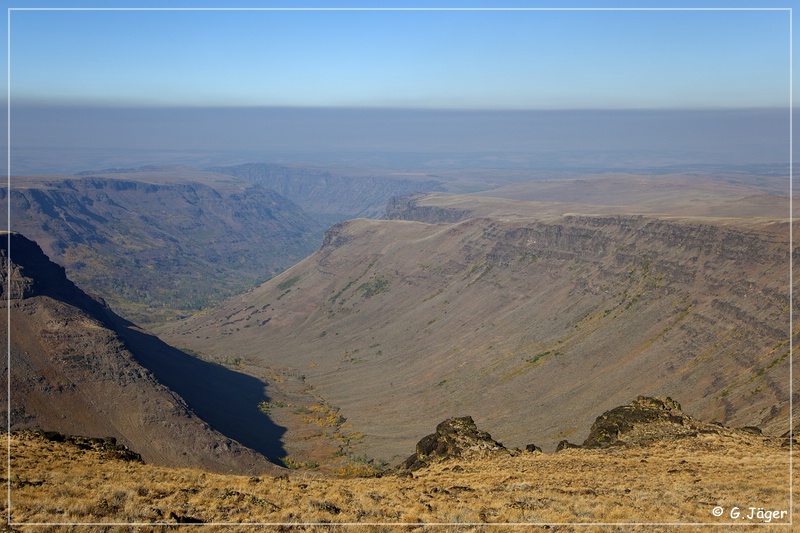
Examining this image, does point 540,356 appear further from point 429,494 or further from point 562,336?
point 429,494

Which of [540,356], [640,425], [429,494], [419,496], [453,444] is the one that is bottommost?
[540,356]

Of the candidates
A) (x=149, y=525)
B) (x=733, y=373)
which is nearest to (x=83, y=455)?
(x=149, y=525)

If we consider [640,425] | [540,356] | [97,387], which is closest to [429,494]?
[640,425]

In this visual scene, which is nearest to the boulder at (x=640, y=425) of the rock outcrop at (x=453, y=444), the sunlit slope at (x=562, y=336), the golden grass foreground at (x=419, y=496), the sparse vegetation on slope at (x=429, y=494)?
the sparse vegetation on slope at (x=429, y=494)

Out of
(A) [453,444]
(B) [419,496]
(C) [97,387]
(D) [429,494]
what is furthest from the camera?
(C) [97,387]

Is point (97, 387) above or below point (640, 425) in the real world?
below

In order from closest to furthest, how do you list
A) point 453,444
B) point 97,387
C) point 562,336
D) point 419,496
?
point 419,496
point 453,444
point 97,387
point 562,336

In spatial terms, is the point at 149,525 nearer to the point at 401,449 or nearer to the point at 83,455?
the point at 83,455
